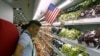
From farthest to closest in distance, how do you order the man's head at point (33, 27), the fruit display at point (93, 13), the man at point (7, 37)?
the man's head at point (33, 27), the fruit display at point (93, 13), the man at point (7, 37)

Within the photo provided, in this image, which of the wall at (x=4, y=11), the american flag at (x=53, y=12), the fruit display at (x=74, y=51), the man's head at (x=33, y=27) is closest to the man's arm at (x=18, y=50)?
the man's head at (x=33, y=27)

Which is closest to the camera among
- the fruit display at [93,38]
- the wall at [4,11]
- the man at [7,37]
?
the man at [7,37]

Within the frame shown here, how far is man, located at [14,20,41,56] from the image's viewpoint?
96.0 inches

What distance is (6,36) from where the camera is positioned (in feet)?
7.45

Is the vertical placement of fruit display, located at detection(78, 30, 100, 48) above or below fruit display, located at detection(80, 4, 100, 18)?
below

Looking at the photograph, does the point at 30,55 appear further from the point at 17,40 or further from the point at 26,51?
the point at 17,40

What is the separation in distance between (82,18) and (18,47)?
40.9 inches

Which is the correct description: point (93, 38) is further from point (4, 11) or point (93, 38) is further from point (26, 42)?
point (4, 11)

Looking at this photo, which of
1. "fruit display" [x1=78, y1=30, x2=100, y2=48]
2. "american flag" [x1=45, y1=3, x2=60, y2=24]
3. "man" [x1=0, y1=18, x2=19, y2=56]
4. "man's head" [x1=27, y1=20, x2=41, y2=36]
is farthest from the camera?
"american flag" [x1=45, y1=3, x2=60, y2=24]

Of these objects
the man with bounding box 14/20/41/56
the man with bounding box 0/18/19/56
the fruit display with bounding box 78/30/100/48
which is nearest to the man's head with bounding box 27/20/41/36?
the man with bounding box 14/20/41/56

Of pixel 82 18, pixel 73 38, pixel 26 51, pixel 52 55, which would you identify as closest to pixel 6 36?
pixel 26 51

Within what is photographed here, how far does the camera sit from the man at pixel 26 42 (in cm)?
244

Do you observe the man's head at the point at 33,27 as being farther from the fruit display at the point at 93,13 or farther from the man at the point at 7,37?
the fruit display at the point at 93,13

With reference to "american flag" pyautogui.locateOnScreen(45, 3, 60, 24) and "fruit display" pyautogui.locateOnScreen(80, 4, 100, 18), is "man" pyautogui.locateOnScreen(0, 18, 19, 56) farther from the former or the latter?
"american flag" pyautogui.locateOnScreen(45, 3, 60, 24)
